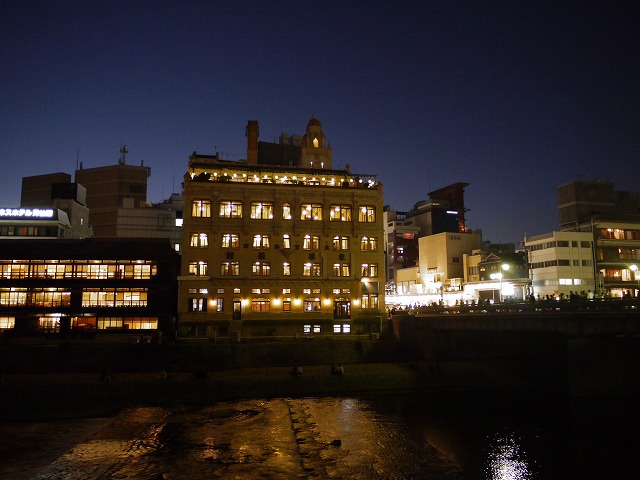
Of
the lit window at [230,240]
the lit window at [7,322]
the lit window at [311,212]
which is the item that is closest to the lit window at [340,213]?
the lit window at [311,212]

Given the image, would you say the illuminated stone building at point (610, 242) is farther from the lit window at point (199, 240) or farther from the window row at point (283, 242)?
the lit window at point (199, 240)

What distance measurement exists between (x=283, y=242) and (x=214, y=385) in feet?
93.0

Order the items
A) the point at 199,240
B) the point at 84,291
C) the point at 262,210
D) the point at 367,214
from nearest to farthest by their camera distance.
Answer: the point at 84,291 → the point at 199,240 → the point at 262,210 → the point at 367,214

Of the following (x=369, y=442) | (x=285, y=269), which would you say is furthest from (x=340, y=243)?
(x=369, y=442)

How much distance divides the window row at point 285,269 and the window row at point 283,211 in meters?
7.00

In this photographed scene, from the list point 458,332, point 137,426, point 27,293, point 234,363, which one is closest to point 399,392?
point 458,332

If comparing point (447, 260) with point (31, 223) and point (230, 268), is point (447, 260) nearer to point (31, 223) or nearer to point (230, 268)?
point (230, 268)

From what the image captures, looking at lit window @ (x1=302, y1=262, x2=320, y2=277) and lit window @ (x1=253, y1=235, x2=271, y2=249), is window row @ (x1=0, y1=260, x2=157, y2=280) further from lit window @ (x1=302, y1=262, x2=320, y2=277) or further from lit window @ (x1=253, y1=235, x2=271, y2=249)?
lit window @ (x1=302, y1=262, x2=320, y2=277)

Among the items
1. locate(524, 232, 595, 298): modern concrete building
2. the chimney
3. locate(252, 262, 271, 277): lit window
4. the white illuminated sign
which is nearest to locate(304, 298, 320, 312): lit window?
locate(252, 262, 271, 277): lit window

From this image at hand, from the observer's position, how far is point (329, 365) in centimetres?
6469

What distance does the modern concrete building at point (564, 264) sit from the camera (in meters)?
93.4

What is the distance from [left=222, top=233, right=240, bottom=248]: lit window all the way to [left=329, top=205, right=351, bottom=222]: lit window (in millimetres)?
14945

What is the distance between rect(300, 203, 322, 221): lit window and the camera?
8069 centimetres

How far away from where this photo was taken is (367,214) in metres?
83.2
